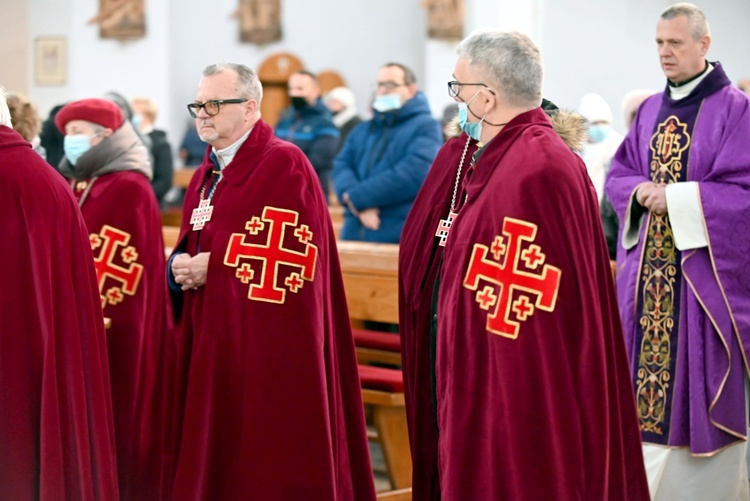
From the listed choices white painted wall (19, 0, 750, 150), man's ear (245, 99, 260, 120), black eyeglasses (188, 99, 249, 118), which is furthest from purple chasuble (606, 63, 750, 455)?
white painted wall (19, 0, 750, 150)

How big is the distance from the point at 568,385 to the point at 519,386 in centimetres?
15

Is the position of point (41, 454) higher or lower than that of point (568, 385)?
lower

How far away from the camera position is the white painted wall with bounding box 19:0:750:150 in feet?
31.8

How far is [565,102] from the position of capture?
10.2 meters

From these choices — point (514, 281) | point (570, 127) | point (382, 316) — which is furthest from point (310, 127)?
point (514, 281)

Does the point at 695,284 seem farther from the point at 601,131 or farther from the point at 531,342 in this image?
the point at 601,131

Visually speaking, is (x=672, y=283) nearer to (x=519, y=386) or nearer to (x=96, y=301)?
(x=519, y=386)

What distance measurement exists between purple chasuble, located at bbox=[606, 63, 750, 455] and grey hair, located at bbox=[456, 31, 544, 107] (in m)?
1.72

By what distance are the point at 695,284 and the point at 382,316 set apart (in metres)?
2.05

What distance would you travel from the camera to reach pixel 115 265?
5648 mm

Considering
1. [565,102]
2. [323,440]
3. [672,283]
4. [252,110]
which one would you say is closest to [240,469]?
[323,440]

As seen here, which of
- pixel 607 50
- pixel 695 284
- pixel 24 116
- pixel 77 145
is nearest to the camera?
pixel 695 284

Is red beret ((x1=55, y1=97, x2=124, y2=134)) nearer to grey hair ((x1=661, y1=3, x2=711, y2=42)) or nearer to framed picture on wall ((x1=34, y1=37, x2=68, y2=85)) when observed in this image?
grey hair ((x1=661, y1=3, x2=711, y2=42))

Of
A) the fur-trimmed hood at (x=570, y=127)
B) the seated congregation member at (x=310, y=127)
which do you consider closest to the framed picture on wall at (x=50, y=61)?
the seated congregation member at (x=310, y=127)
